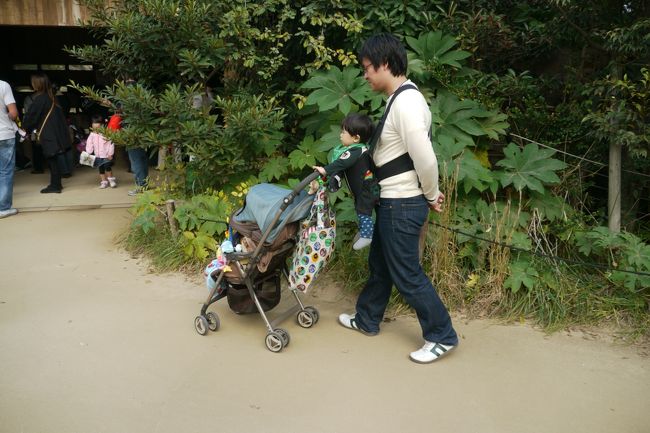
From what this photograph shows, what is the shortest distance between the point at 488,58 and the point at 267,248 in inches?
115

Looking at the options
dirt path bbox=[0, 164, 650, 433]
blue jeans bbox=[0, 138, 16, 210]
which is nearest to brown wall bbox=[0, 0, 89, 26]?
blue jeans bbox=[0, 138, 16, 210]

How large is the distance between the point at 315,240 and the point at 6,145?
4949 mm

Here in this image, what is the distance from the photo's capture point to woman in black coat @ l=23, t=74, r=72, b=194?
704cm

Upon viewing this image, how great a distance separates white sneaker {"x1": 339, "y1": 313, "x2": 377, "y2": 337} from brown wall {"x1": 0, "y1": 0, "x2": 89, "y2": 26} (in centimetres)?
530

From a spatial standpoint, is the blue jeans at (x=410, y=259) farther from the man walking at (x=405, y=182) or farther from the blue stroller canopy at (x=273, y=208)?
the blue stroller canopy at (x=273, y=208)

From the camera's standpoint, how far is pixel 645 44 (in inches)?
139

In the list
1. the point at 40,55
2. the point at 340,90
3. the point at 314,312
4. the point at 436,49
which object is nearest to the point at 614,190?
the point at 436,49

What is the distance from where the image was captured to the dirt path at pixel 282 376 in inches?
105

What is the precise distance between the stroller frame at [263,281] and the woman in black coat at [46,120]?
15.8ft

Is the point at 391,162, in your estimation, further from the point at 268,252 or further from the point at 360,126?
the point at 268,252

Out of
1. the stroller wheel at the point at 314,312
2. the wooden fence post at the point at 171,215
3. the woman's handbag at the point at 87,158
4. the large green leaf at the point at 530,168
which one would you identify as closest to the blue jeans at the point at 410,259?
the stroller wheel at the point at 314,312

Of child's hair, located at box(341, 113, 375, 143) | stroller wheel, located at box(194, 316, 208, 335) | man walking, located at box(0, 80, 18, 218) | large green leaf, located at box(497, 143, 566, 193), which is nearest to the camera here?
child's hair, located at box(341, 113, 375, 143)

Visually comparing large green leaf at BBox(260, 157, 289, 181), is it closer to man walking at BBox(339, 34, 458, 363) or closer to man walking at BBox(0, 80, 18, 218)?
man walking at BBox(339, 34, 458, 363)

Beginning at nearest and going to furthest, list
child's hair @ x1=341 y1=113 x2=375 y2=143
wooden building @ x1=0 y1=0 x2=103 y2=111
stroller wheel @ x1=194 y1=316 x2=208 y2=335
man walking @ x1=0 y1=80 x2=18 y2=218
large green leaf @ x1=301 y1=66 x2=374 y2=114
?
child's hair @ x1=341 y1=113 x2=375 y2=143 < stroller wheel @ x1=194 y1=316 x2=208 y2=335 < large green leaf @ x1=301 y1=66 x2=374 y2=114 < man walking @ x1=0 y1=80 x2=18 y2=218 < wooden building @ x1=0 y1=0 x2=103 y2=111
